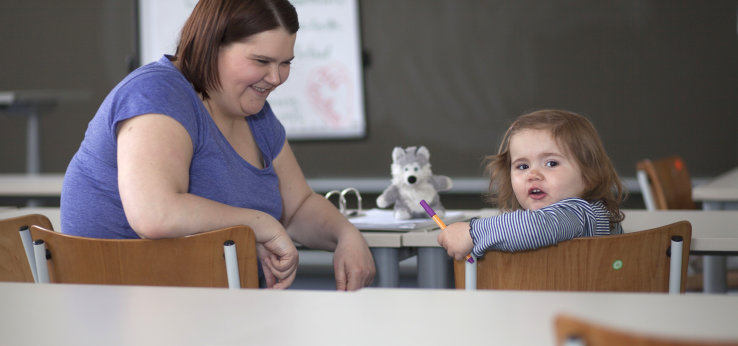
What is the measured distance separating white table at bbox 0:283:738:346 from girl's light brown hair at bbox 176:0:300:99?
665 millimetres

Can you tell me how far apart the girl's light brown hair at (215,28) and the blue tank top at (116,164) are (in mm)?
40

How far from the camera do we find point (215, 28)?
1588mm

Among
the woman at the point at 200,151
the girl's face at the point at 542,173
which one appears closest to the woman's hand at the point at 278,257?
the woman at the point at 200,151

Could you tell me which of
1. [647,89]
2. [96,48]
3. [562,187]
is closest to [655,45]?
[647,89]

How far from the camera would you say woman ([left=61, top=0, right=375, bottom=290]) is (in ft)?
4.69

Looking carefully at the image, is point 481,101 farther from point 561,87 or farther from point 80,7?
point 80,7

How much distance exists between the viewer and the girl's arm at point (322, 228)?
169 cm

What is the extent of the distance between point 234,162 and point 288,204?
299 mm

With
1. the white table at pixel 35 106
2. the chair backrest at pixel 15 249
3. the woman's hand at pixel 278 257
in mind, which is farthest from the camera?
the white table at pixel 35 106

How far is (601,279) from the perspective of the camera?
1.31 m

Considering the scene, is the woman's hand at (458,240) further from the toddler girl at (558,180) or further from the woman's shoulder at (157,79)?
the woman's shoulder at (157,79)

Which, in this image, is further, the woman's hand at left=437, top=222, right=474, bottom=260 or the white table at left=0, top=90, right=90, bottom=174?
the white table at left=0, top=90, right=90, bottom=174

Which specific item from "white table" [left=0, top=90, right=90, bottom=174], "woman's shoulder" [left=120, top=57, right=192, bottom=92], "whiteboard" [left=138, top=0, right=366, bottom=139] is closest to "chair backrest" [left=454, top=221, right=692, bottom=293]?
"woman's shoulder" [left=120, top=57, right=192, bottom=92]

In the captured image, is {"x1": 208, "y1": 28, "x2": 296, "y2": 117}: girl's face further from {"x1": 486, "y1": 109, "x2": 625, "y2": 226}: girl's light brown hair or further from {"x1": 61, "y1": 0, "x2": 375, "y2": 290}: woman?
{"x1": 486, "y1": 109, "x2": 625, "y2": 226}: girl's light brown hair
